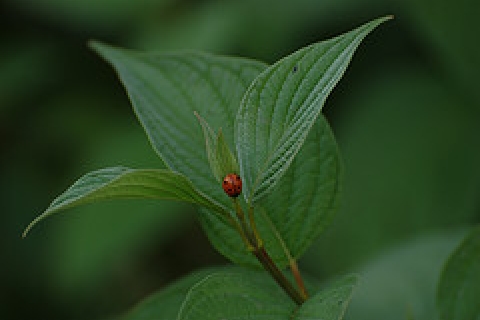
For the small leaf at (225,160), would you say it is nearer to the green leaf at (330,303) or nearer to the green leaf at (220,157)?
the green leaf at (220,157)

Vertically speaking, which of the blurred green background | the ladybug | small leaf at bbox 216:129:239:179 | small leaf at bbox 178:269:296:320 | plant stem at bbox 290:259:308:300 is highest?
small leaf at bbox 216:129:239:179

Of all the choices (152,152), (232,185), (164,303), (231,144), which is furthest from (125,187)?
(152,152)

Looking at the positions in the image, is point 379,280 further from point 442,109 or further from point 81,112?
point 81,112

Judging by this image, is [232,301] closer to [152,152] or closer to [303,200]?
[303,200]

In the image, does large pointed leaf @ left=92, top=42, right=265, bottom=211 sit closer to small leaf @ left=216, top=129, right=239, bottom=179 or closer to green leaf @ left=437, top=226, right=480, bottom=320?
small leaf @ left=216, top=129, right=239, bottom=179

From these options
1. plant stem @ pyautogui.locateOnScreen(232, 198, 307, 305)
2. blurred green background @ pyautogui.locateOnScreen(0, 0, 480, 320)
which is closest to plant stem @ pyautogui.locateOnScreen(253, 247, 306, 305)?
plant stem @ pyautogui.locateOnScreen(232, 198, 307, 305)

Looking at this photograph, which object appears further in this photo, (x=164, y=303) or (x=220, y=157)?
(x=164, y=303)

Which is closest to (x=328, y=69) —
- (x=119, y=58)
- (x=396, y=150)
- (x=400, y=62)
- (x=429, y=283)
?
(x=119, y=58)
